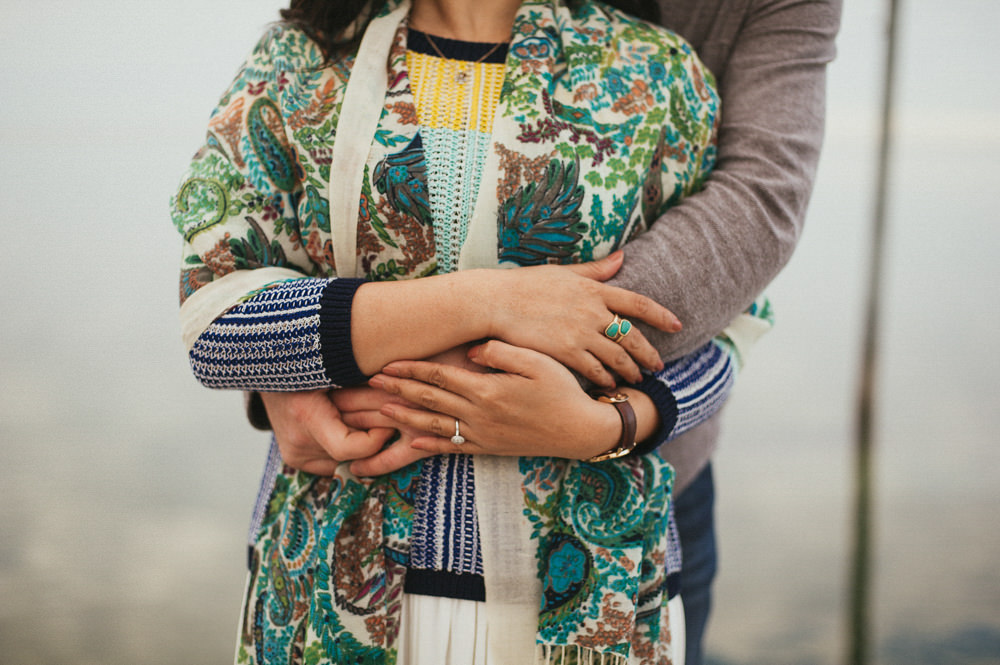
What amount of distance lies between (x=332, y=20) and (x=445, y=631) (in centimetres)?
73

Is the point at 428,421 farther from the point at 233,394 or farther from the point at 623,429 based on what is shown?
the point at 233,394

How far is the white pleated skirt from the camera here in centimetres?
73

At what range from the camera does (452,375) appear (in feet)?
2.27

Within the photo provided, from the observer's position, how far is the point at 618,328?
0.72 meters

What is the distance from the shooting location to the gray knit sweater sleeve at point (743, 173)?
76 cm

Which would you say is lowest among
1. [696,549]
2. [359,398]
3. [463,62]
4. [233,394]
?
[696,549]

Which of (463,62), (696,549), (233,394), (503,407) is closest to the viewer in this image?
(503,407)

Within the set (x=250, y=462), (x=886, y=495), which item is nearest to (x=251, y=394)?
(x=250, y=462)

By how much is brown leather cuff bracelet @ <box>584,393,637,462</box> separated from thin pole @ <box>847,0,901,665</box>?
4.27 ft

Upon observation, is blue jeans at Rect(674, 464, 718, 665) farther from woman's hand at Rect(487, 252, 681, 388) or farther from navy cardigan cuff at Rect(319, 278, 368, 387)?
navy cardigan cuff at Rect(319, 278, 368, 387)

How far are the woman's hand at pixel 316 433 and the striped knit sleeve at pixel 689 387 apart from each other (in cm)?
30

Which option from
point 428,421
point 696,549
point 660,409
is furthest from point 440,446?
point 696,549

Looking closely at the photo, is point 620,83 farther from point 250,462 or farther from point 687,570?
point 250,462

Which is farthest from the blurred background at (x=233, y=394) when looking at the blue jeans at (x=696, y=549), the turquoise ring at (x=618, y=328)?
the turquoise ring at (x=618, y=328)
